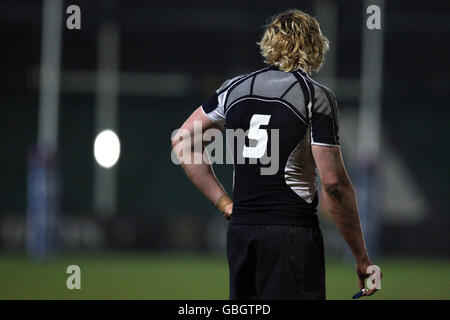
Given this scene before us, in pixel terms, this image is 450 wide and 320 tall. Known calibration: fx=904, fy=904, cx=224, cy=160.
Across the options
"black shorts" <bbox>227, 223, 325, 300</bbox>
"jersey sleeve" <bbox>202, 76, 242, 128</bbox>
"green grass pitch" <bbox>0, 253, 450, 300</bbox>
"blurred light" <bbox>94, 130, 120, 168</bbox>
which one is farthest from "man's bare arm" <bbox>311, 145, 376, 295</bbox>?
"blurred light" <bbox>94, 130, 120, 168</bbox>

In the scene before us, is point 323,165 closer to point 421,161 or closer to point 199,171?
point 199,171

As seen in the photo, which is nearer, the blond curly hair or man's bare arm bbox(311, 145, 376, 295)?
man's bare arm bbox(311, 145, 376, 295)

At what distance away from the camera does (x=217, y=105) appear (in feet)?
15.1

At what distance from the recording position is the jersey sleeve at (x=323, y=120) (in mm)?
4285

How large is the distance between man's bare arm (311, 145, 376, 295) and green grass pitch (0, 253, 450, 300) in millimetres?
6913

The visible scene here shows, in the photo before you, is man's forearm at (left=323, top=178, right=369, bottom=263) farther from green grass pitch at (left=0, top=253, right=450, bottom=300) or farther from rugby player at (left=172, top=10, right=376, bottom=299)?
green grass pitch at (left=0, top=253, right=450, bottom=300)

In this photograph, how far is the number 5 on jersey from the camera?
4.37 meters

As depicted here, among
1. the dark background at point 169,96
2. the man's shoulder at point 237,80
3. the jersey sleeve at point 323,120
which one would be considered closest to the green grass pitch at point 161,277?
the dark background at point 169,96

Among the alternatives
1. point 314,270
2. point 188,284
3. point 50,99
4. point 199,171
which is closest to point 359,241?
→ point 314,270

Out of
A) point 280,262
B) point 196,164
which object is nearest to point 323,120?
point 280,262

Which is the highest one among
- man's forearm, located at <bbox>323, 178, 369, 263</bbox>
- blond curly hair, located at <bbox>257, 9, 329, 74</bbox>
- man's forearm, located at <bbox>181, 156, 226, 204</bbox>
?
blond curly hair, located at <bbox>257, 9, 329, 74</bbox>

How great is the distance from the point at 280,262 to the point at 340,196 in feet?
1.42

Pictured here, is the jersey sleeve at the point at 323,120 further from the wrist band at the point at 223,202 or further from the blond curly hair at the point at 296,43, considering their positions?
the wrist band at the point at 223,202

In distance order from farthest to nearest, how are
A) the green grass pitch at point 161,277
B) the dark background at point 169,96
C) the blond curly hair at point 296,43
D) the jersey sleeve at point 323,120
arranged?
the dark background at point 169,96
the green grass pitch at point 161,277
the blond curly hair at point 296,43
the jersey sleeve at point 323,120
